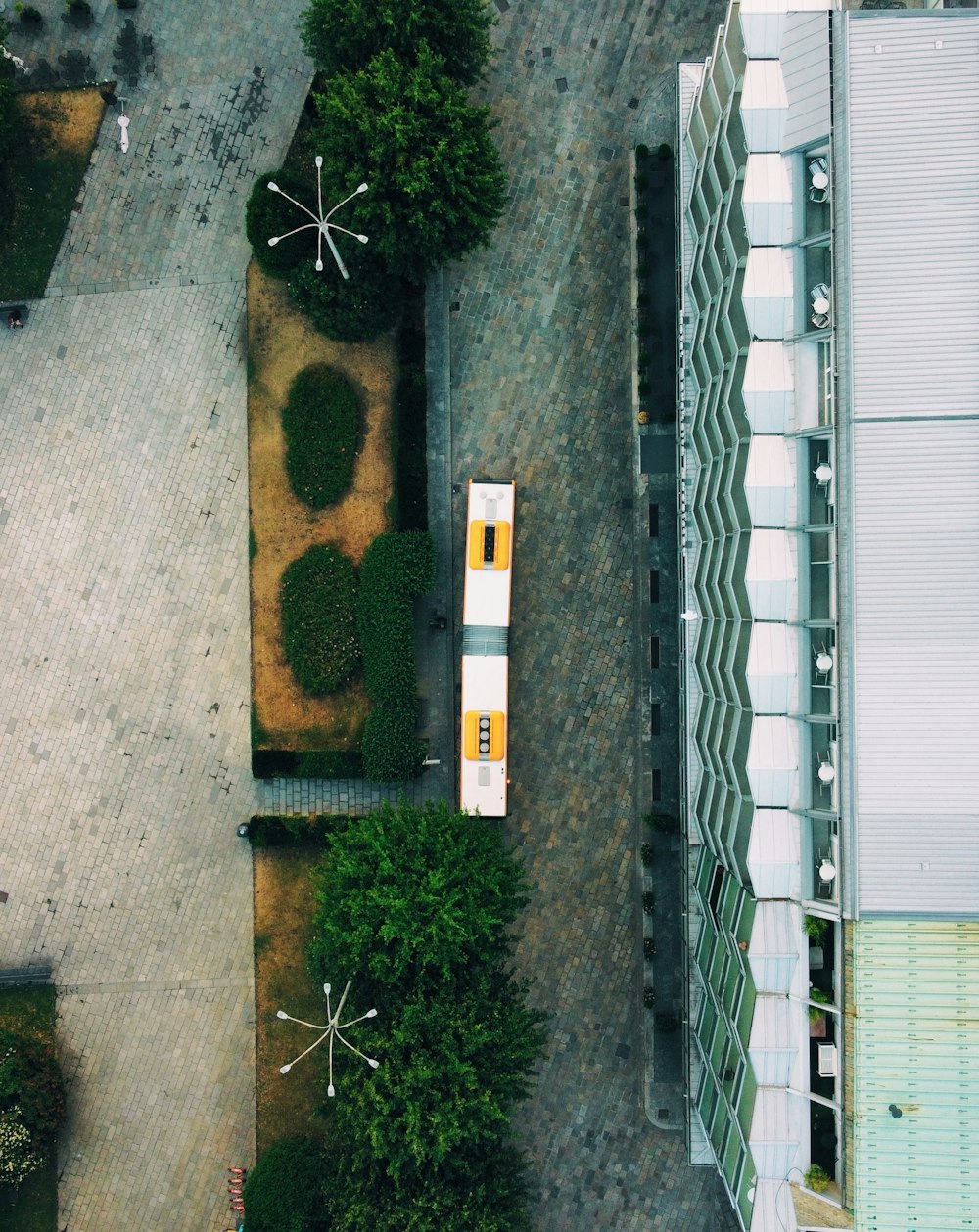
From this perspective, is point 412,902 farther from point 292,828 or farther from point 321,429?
point 321,429

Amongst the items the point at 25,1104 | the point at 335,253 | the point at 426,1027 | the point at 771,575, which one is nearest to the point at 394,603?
the point at 335,253

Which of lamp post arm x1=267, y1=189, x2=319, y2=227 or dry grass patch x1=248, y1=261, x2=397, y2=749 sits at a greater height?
lamp post arm x1=267, y1=189, x2=319, y2=227

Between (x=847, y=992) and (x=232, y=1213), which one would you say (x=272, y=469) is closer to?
(x=847, y=992)

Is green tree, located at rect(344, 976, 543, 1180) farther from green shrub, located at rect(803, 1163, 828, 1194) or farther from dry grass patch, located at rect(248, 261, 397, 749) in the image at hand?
dry grass patch, located at rect(248, 261, 397, 749)

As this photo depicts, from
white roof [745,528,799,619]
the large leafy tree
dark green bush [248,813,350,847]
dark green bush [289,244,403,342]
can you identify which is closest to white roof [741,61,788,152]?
white roof [745,528,799,619]

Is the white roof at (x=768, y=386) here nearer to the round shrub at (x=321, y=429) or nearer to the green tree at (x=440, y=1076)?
the round shrub at (x=321, y=429)
